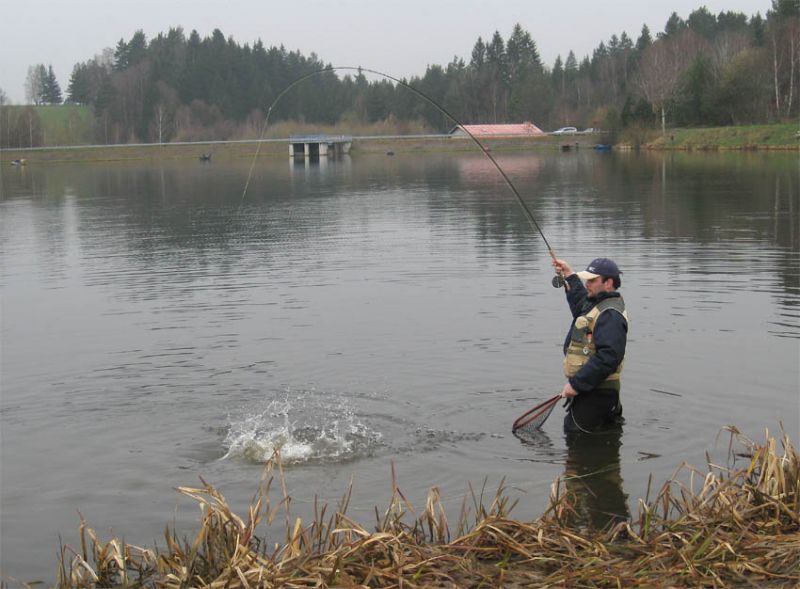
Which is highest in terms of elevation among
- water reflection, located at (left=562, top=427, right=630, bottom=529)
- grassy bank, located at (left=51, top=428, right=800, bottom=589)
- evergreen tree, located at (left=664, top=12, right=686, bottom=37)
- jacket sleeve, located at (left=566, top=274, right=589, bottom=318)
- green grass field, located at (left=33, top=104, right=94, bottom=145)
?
evergreen tree, located at (left=664, top=12, right=686, bottom=37)

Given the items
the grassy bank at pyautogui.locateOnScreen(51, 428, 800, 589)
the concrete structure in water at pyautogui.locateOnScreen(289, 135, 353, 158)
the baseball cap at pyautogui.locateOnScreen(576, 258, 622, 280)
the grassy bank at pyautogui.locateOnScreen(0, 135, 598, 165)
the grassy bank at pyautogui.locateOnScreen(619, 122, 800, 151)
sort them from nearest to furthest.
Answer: the grassy bank at pyautogui.locateOnScreen(51, 428, 800, 589) < the baseball cap at pyautogui.locateOnScreen(576, 258, 622, 280) < the grassy bank at pyautogui.locateOnScreen(619, 122, 800, 151) < the grassy bank at pyautogui.locateOnScreen(0, 135, 598, 165) < the concrete structure in water at pyautogui.locateOnScreen(289, 135, 353, 158)

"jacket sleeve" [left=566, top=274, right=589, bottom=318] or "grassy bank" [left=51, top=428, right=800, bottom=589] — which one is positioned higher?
"jacket sleeve" [left=566, top=274, right=589, bottom=318]

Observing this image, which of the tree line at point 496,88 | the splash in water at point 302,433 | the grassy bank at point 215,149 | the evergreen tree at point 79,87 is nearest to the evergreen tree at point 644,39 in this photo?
the tree line at point 496,88

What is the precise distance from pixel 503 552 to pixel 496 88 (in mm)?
142741

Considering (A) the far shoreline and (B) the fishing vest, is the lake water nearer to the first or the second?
(B) the fishing vest

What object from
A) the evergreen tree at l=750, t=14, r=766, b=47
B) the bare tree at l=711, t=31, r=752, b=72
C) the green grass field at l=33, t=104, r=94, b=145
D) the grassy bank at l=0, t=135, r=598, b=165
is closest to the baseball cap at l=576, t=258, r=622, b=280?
the bare tree at l=711, t=31, r=752, b=72

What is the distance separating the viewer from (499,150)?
110812 millimetres

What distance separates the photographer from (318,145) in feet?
381

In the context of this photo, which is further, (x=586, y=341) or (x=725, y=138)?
(x=725, y=138)

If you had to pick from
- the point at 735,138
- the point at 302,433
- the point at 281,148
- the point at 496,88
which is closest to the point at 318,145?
the point at 281,148

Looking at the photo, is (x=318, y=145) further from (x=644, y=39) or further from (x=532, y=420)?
(x=532, y=420)

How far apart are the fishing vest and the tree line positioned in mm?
83481

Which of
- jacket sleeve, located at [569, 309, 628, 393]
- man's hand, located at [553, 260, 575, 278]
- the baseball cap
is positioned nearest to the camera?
jacket sleeve, located at [569, 309, 628, 393]

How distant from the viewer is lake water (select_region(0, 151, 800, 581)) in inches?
350
